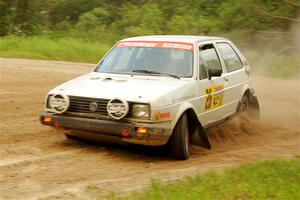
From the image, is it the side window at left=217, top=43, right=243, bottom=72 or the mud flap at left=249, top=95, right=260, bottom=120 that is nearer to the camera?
the side window at left=217, top=43, right=243, bottom=72

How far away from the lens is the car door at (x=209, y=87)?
25.2ft

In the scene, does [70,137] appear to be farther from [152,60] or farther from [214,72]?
[214,72]

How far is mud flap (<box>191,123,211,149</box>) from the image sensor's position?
7344 mm

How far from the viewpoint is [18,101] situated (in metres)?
10.3

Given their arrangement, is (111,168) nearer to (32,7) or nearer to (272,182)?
(272,182)

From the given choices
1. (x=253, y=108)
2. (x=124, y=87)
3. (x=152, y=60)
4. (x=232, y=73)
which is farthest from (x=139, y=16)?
(x=124, y=87)

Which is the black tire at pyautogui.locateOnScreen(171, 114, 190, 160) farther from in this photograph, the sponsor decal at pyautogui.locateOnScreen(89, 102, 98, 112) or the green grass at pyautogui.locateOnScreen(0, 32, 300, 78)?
the green grass at pyautogui.locateOnScreen(0, 32, 300, 78)

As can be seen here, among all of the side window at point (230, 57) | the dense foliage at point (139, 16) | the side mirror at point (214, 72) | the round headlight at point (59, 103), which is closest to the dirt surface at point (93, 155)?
the round headlight at point (59, 103)

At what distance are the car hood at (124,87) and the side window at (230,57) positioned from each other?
5.53 ft

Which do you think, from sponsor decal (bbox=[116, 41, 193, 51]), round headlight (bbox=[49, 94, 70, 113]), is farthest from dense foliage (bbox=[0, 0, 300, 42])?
round headlight (bbox=[49, 94, 70, 113])

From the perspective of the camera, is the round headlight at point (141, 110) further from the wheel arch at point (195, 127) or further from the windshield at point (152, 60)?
the windshield at point (152, 60)

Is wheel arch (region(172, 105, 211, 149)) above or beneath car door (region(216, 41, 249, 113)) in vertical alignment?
beneath

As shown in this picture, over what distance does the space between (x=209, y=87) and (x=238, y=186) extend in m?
2.66

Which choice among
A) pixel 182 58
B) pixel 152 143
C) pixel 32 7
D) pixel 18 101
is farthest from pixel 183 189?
pixel 32 7
